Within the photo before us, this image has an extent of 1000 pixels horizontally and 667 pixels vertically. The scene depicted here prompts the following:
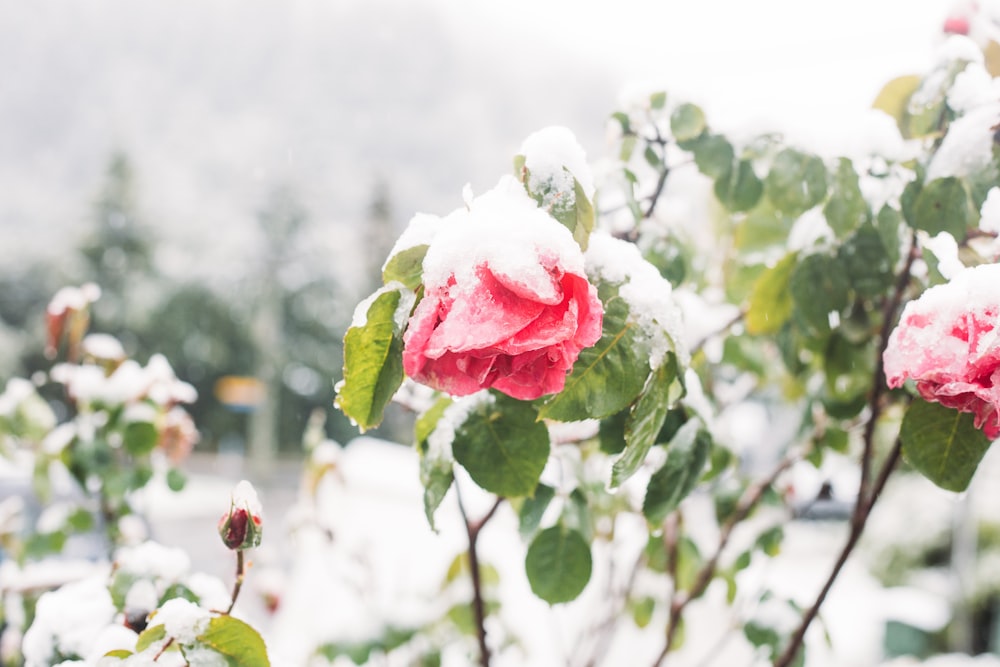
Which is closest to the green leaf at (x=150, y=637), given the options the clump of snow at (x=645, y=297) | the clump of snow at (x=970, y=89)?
the clump of snow at (x=645, y=297)

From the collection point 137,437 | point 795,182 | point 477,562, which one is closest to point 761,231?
point 795,182

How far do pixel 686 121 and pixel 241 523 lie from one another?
502 millimetres

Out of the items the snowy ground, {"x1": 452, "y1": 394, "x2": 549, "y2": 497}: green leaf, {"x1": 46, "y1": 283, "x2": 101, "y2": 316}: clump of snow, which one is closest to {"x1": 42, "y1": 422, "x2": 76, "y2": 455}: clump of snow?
{"x1": 46, "y1": 283, "x2": 101, "y2": 316}: clump of snow

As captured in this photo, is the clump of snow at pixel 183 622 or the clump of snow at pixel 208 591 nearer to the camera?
the clump of snow at pixel 183 622

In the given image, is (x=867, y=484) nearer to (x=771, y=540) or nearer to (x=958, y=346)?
(x=771, y=540)

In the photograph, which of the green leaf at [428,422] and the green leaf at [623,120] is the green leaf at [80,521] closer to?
the green leaf at [428,422]

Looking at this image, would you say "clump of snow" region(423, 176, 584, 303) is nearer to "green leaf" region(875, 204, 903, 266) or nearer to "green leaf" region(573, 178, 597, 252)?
→ "green leaf" region(573, 178, 597, 252)

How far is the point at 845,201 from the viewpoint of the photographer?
27.4 inches

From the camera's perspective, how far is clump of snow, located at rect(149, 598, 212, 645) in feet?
1.53

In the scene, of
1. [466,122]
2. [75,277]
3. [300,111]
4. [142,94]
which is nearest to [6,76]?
[142,94]

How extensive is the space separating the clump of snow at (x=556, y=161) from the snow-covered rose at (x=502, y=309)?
6 cm

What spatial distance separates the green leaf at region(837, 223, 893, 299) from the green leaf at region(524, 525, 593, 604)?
391mm

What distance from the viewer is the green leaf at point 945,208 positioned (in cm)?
61

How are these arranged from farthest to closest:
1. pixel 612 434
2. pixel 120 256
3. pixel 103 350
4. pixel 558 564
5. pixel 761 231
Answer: pixel 120 256 → pixel 103 350 → pixel 761 231 → pixel 558 564 → pixel 612 434
